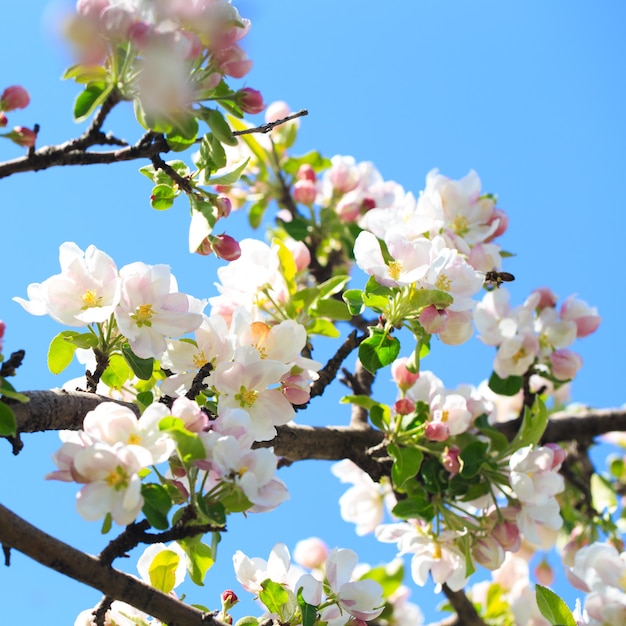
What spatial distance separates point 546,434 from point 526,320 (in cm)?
61

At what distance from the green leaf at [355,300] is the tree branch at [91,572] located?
0.68m

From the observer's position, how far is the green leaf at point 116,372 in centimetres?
168

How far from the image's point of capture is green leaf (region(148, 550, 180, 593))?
1506mm

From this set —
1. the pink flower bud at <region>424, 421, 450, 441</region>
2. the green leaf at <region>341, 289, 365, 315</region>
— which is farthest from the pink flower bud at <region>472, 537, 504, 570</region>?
the green leaf at <region>341, 289, 365, 315</region>

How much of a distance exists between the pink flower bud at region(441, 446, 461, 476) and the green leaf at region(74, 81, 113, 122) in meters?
1.08

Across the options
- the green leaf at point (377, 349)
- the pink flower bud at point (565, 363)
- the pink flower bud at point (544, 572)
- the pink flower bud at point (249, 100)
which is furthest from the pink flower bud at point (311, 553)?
the pink flower bud at point (249, 100)

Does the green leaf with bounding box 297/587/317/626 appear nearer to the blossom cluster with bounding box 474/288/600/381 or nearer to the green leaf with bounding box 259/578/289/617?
the green leaf with bounding box 259/578/289/617

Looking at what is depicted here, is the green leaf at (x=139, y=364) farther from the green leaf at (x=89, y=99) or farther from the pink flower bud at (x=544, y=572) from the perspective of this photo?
the pink flower bud at (x=544, y=572)

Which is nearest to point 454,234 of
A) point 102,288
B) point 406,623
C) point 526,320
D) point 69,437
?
point 526,320

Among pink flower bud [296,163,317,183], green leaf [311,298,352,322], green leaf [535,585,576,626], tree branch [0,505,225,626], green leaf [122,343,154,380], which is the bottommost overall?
tree branch [0,505,225,626]

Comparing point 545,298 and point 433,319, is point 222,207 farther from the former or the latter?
point 545,298

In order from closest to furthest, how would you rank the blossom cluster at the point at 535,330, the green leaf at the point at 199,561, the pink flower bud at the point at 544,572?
the green leaf at the point at 199,561 → the blossom cluster at the point at 535,330 → the pink flower bud at the point at 544,572

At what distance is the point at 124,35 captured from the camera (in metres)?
1.45

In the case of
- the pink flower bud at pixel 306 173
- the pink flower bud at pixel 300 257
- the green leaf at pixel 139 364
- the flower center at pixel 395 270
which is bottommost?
the green leaf at pixel 139 364
